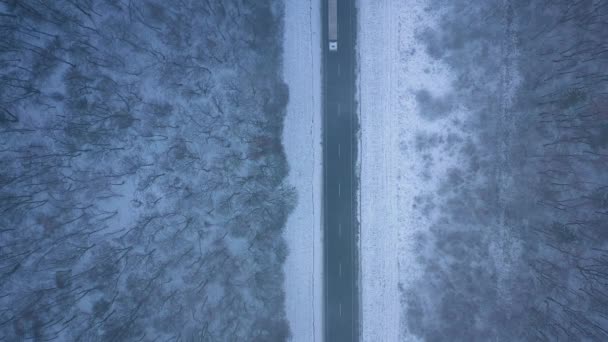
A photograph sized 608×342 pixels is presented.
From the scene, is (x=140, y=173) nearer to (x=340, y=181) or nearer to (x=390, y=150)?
(x=340, y=181)

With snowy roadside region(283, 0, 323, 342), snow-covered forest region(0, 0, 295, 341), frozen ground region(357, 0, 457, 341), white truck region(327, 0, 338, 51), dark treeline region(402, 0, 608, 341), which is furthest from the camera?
white truck region(327, 0, 338, 51)

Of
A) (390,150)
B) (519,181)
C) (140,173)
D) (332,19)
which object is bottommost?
(519,181)

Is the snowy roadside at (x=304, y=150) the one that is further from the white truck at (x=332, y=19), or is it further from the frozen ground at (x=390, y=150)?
the frozen ground at (x=390, y=150)

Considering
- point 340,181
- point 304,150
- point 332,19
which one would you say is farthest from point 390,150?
point 332,19

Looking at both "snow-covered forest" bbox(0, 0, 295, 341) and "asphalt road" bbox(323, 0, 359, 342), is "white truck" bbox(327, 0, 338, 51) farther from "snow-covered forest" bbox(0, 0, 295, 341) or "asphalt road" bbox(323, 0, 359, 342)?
"snow-covered forest" bbox(0, 0, 295, 341)

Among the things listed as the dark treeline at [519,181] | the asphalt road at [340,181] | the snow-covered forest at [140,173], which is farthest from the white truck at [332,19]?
the dark treeline at [519,181]

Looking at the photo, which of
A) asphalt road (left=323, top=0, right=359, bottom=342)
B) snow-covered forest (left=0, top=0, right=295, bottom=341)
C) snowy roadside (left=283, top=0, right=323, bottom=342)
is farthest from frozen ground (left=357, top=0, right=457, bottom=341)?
snow-covered forest (left=0, top=0, right=295, bottom=341)

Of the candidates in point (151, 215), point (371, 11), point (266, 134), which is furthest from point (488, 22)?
point (151, 215)

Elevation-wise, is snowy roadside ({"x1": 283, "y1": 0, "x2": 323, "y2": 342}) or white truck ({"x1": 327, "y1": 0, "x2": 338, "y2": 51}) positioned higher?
white truck ({"x1": 327, "y1": 0, "x2": 338, "y2": 51})
